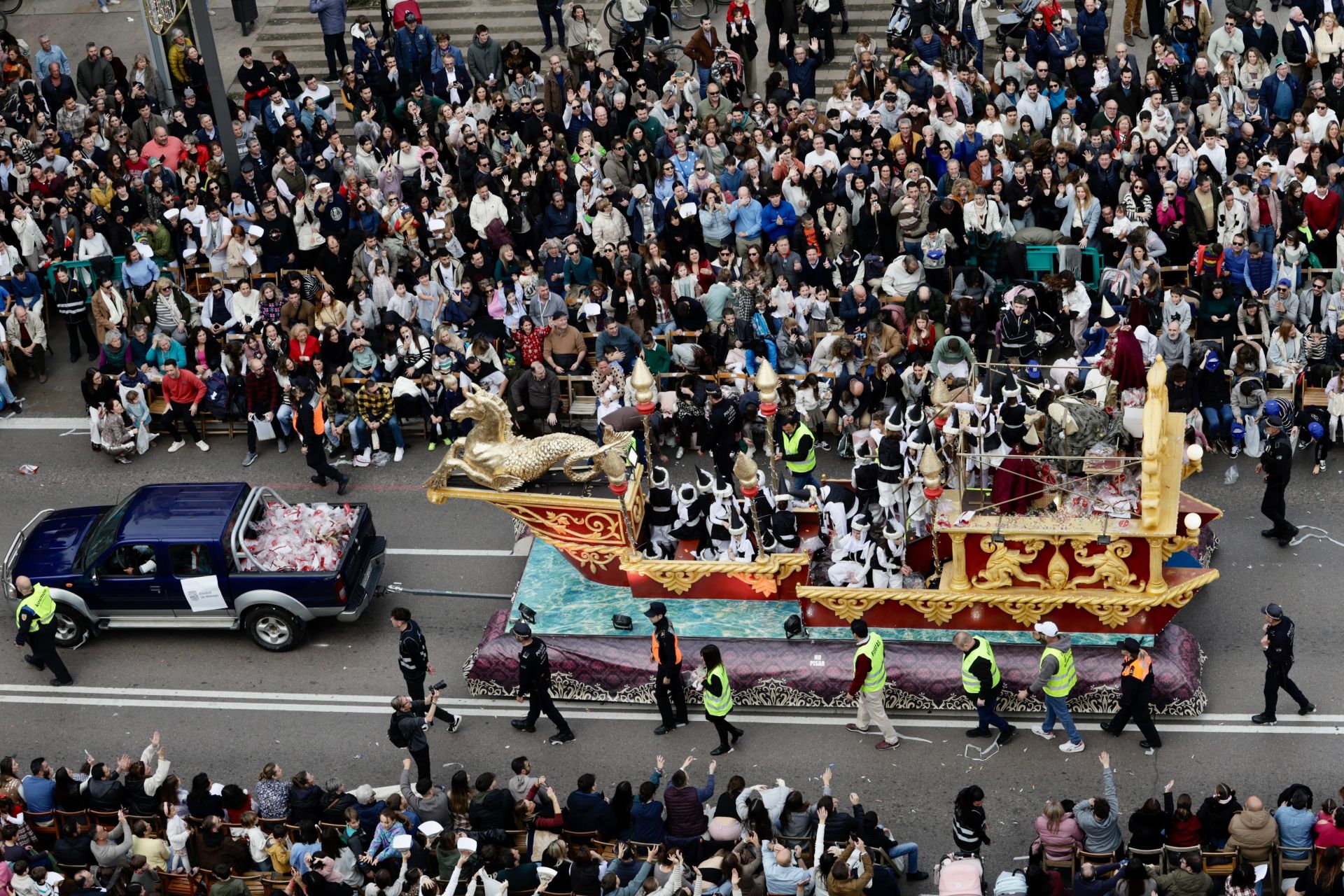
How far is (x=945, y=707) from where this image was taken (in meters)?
19.4

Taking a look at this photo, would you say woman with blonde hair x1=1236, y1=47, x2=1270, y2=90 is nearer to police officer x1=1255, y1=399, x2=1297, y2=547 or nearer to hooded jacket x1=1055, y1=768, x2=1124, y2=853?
police officer x1=1255, y1=399, x2=1297, y2=547

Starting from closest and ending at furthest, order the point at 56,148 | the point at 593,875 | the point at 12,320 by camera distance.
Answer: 1. the point at 593,875
2. the point at 12,320
3. the point at 56,148

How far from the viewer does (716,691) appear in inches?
738

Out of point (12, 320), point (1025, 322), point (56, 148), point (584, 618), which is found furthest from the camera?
point (56, 148)

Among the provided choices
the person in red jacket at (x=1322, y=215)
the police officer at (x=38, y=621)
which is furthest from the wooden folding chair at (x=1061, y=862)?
the person in red jacket at (x=1322, y=215)

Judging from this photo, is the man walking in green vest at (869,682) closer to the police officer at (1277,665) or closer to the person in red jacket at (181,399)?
the police officer at (1277,665)

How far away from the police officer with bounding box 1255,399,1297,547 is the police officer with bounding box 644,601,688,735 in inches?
261

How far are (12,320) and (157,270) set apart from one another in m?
2.05

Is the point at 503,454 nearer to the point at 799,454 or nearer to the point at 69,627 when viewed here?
the point at 799,454

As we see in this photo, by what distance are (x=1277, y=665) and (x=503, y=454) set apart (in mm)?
7988

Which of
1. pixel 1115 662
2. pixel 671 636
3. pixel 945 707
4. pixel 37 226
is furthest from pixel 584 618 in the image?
pixel 37 226

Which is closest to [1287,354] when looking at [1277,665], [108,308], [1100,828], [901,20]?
[1277,665]

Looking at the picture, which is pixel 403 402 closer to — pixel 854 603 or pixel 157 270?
pixel 157 270

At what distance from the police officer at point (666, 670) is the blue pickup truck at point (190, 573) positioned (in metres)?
3.61
